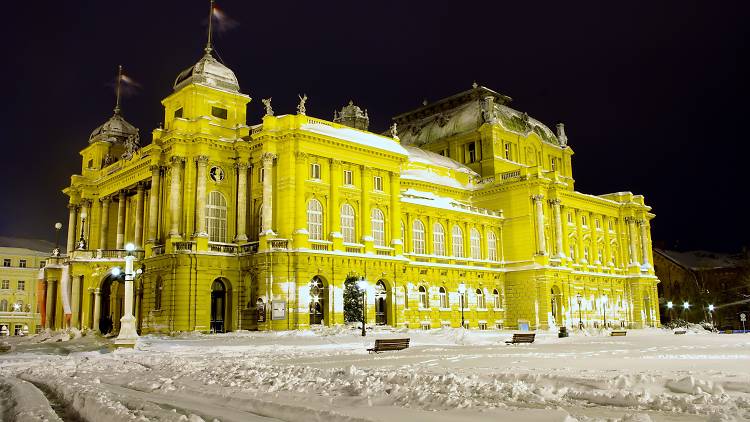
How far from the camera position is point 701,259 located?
110750 mm

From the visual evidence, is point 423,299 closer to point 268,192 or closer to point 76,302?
point 268,192

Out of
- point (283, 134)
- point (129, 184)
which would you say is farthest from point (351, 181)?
point (129, 184)

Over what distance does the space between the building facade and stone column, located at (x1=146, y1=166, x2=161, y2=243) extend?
0.08 metres

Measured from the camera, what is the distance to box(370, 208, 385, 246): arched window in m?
53.2

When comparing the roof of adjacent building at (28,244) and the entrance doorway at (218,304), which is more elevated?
the roof of adjacent building at (28,244)

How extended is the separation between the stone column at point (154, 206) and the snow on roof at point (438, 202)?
20.0m

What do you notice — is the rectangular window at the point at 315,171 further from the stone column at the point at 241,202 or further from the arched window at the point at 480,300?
the arched window at the point at 480,300

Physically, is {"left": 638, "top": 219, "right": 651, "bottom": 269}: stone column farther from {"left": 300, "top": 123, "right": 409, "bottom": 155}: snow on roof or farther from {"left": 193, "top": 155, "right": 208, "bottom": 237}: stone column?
{"left": 193, "top": 155, "right": 208, "bottom": 237}: stone column

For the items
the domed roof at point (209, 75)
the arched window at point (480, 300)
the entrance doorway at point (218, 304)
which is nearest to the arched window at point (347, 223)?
the entrance doorway at point (218, 304)

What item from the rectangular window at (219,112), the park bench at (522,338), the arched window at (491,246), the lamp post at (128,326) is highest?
the rectangular window at (219,112)

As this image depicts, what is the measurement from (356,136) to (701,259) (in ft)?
268

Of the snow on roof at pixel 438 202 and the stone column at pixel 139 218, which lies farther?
the snow on roof at pixel 438 202

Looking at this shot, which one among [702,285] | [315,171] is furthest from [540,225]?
[702,285]

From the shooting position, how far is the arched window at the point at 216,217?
163ft
